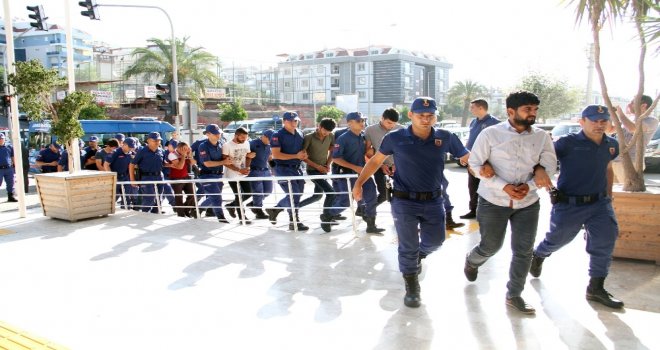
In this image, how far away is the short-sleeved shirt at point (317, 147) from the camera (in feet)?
24.3

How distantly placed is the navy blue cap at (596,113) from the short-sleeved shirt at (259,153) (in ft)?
17.9

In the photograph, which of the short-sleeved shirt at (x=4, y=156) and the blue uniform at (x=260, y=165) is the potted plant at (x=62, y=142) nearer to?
the blue uniform at (x=260, y=165)

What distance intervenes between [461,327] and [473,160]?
121 cm

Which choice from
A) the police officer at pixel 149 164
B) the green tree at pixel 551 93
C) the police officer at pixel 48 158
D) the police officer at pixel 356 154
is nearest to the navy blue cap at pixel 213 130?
the police officer at pixel 149 164

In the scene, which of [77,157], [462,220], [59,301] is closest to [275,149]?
[462,220]

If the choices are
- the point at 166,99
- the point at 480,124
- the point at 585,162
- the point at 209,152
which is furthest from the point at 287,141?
the point at 166,99

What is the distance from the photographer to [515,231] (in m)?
3.86

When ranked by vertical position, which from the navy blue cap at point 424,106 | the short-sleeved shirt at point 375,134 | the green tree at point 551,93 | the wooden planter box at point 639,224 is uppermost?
the green tree at point 551,93

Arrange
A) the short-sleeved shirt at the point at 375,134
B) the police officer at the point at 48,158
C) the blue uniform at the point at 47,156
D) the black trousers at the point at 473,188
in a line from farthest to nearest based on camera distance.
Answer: the blue uniform at the point at 47,156 → the police officer at the point at 48,158 → the black trousers at the point at 473,188 → the short-sleeved shirt at the point at 375,134

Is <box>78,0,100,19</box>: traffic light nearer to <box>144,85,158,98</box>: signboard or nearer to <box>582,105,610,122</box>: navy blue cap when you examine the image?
<box>582,105,610,122</box>: navy blue cap

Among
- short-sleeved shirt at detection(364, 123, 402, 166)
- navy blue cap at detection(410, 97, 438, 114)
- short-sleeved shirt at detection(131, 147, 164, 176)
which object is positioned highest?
navy blue cap at detection(410, 97, 438, 114)

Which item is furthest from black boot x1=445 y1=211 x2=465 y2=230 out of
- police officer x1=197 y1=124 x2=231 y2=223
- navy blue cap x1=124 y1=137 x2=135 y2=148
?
navy blue cap x1=124 y1=137 x2=135 y2=148

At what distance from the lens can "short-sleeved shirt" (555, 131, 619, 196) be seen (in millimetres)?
3975

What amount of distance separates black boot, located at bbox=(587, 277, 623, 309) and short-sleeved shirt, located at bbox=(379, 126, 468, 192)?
1359 mm
